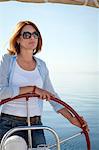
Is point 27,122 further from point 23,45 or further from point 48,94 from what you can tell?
point 23,45

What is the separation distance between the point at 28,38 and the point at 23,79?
0.18 meters

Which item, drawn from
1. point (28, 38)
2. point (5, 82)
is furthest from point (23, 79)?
point (28, 38)

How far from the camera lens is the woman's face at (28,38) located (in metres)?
2.06

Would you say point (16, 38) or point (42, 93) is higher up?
point (16, 38)

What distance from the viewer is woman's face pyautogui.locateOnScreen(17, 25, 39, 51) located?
6.77 feet

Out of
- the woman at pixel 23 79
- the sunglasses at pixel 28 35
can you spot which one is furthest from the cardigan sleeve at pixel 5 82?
the sunglasses at pixel 28 35

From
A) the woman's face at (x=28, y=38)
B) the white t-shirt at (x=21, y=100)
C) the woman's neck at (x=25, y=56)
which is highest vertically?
the woman's face at (x=28, y=38)

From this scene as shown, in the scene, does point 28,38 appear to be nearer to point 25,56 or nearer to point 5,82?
point 25,56

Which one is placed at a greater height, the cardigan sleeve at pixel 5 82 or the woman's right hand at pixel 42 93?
the cardigan sleeve at pixel 5 82

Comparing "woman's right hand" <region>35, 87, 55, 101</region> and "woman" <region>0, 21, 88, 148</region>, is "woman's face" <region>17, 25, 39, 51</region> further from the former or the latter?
"woman's right hand" <region>35, 87, 55, 101</region>

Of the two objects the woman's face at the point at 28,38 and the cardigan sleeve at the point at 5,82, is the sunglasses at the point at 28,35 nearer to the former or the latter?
the woman's face at the point at 28,38

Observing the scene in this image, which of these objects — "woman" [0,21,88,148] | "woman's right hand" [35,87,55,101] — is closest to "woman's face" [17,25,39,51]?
"woman" [0,21,88,148]

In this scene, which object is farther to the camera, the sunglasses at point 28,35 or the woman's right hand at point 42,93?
the sunglasses at point 28,35

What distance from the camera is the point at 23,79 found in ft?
6.68
